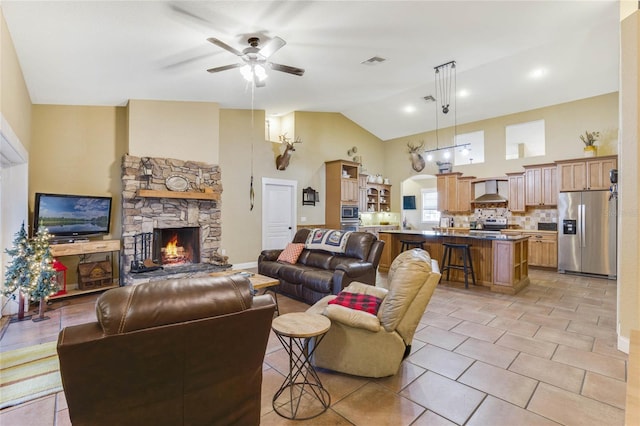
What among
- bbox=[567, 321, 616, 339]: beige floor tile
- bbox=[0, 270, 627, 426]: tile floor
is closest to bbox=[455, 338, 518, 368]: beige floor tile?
bbox=[0, 270, 627, 426]: tile floor

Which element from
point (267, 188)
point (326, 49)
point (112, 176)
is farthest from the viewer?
point (267, 188)

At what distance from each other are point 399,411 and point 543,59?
21.4ft

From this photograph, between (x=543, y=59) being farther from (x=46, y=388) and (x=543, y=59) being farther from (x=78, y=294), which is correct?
(x=78, y=294)

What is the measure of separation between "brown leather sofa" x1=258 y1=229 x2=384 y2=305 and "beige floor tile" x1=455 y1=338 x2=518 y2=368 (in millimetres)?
1459

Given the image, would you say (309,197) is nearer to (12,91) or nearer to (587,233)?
(12,91)

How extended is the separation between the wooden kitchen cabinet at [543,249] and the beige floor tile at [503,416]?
5.97m

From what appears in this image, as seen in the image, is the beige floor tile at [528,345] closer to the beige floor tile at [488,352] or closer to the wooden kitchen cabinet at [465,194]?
the beige floor tile at [488,352]

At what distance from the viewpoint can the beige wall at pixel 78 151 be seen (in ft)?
15.4

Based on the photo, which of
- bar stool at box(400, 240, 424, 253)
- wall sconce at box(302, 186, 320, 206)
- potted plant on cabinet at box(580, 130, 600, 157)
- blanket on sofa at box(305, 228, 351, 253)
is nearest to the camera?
blanket on sofa at box(305, 228, 351, 253)

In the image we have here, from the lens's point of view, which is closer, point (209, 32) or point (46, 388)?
point (46, 388)

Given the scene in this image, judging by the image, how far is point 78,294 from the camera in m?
4.60

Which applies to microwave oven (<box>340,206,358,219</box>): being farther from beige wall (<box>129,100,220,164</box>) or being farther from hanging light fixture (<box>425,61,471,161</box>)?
beige wall (<box>129,100,220,164</box>)

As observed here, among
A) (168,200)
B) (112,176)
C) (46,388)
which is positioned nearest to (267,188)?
(168,200)

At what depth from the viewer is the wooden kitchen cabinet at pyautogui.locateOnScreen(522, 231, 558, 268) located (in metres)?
6.62
